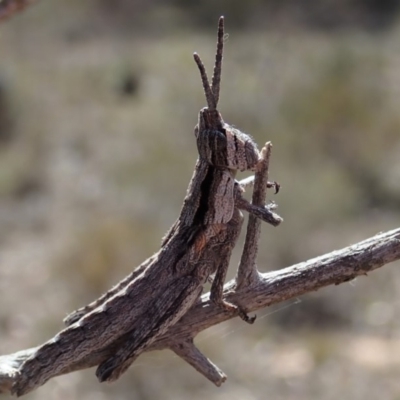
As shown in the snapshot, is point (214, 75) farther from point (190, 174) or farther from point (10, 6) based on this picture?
point (190, 174)

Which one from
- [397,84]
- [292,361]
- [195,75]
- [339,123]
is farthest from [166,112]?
[292,361]

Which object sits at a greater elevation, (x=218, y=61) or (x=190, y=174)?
(x=218, y=61)

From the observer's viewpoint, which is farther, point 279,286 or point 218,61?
point 279,286

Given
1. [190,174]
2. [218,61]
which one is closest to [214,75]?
[218,61]

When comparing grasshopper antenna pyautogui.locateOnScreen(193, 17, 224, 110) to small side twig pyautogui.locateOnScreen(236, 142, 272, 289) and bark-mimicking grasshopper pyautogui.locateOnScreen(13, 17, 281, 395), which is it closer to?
bark-mimicking grasshopper pyautogui.locateOnScreen(13, 17, 281, 395)

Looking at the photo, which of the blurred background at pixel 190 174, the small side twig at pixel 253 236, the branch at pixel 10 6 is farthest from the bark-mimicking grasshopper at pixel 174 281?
the blurred background at pixel 190 174

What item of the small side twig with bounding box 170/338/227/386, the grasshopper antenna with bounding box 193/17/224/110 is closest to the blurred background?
the small side twig with bounding box 170/338/227/386

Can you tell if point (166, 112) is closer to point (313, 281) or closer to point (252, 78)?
point (252, 78)
